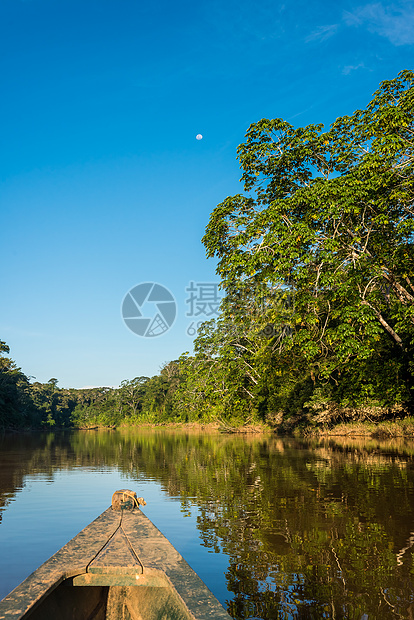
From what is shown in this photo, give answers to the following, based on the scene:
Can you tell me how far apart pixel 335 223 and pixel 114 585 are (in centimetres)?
1316

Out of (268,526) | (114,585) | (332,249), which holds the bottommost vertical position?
(268,526)

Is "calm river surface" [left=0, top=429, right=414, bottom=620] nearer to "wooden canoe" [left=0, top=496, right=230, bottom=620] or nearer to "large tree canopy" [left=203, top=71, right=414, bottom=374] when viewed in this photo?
"wooden canoe" [left=0, top=496, right=230, bottom=620]

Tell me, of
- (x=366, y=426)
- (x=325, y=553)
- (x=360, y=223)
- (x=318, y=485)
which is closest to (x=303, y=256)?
(x=360, y=223)

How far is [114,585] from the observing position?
11.2ft

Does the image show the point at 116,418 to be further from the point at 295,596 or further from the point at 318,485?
the point at 295,596

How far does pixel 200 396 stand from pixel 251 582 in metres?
18.1

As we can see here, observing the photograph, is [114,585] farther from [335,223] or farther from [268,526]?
[335,223]

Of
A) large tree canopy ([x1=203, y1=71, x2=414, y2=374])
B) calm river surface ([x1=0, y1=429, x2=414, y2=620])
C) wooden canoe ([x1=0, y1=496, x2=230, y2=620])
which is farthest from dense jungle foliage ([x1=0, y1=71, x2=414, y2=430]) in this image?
wooden canoe ([x1=0, y1=496, x2=230, y2=620])

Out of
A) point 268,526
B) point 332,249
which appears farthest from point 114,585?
point 332,249

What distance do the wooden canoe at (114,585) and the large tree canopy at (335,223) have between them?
33.0ft

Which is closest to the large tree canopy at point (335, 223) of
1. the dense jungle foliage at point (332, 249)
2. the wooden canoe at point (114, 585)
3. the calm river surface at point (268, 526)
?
the dense jungle foliage at point (332, 249)

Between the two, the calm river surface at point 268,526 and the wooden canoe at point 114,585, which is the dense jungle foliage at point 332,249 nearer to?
the calm river surface at point 268,526

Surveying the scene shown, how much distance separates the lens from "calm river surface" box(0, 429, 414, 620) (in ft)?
13.8

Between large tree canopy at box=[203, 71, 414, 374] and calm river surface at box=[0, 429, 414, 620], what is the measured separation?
13.7 ft
